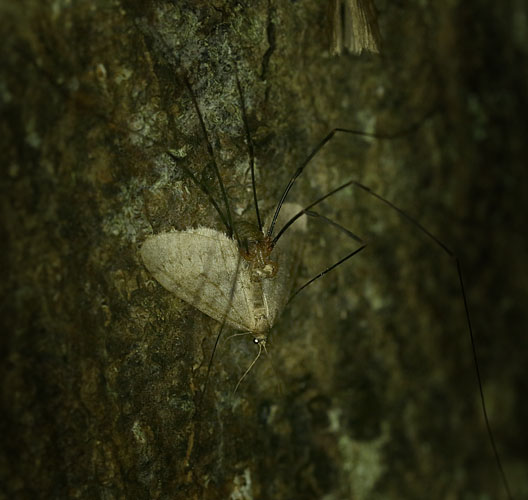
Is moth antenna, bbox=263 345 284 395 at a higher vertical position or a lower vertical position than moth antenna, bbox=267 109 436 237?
Result: lower

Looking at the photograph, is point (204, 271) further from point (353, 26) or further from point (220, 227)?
point (353, 26)

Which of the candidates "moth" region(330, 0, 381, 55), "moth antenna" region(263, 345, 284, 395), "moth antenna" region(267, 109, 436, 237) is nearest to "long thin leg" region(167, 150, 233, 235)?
"moth antenna" region(267, 109, 436, 237)

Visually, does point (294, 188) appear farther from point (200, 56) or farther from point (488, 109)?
point (488, 109)

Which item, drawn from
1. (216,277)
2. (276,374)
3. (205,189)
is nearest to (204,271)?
(216,277)

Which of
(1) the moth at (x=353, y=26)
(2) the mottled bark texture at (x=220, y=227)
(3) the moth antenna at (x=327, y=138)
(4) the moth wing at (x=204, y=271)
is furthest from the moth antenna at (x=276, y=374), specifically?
(1) the moth at (x=353, y=26)

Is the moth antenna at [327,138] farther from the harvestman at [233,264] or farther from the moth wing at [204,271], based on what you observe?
the moth wing at [204,271]

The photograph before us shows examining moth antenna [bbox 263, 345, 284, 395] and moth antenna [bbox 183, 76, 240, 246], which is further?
moth antenna [bbox 263, 345, 284, 395]

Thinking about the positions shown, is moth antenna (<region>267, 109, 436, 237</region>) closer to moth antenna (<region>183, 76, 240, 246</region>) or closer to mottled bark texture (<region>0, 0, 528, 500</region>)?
mottled bark texture (<region>0, 0, 528, 500</region>)
